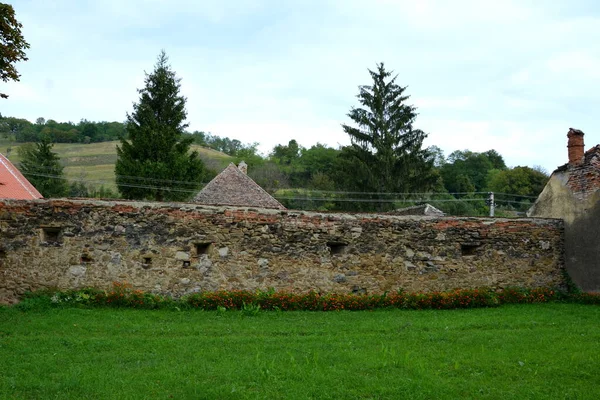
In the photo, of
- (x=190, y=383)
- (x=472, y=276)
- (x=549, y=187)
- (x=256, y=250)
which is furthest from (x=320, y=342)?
(x=549, y=187)

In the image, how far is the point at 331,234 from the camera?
12.8m

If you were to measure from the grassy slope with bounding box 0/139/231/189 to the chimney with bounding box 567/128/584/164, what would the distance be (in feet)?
170

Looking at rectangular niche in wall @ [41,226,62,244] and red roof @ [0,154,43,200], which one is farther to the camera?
red roof @ [0,154,43,200]

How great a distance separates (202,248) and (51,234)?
3372 millimetres

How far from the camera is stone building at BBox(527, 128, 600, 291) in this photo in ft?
44.9

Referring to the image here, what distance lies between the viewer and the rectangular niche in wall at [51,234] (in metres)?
11.6

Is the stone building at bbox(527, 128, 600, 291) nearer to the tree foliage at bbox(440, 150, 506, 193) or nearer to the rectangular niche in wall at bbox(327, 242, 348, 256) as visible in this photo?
the rectangular niche in wall at bbox(327, 242, 348, 256)

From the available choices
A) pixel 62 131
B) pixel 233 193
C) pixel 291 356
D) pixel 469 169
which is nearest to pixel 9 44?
pixel 291 356

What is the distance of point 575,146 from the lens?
1459 cm

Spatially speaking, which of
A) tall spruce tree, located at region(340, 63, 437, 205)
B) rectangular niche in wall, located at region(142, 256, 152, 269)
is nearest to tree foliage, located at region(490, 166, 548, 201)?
tall spruce tree, located at region(340, 63, 437, 205)

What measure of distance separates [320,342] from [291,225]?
4571 millimetres

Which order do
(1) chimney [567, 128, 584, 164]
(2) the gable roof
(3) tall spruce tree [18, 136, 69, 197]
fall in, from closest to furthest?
(1) chimney [567, 128, 584, 164]
(2) the gable roof
(3) tall spruce tree [18, 136, 69, 197]

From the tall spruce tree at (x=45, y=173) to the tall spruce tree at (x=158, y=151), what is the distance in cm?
941

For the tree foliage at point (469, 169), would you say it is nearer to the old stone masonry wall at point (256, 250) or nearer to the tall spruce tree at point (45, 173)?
the tall spruce tree at point (45, 173)
